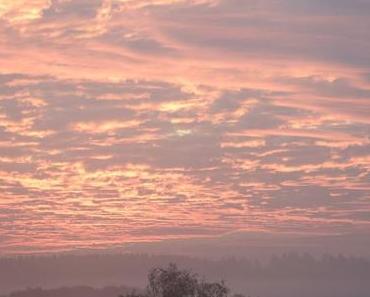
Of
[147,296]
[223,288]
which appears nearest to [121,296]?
[147,296]

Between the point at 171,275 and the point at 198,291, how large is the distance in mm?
2727

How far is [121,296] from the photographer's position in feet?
232

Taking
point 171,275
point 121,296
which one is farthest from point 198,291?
point 121,296

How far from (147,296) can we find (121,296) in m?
4.20

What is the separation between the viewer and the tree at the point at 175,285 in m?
67.5

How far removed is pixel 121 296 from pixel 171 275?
18.6 feet

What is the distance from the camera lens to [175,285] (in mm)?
67500

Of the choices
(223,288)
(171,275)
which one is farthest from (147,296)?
(223,288)

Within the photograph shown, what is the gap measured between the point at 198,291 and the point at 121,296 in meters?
7.46

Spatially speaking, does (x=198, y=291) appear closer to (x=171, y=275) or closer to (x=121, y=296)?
(x=171, y=275)

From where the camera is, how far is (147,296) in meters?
67.4

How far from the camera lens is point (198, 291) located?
68.1 m

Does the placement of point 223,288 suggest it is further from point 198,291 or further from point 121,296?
point 121,296

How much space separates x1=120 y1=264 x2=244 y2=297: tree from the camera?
67.5 m
